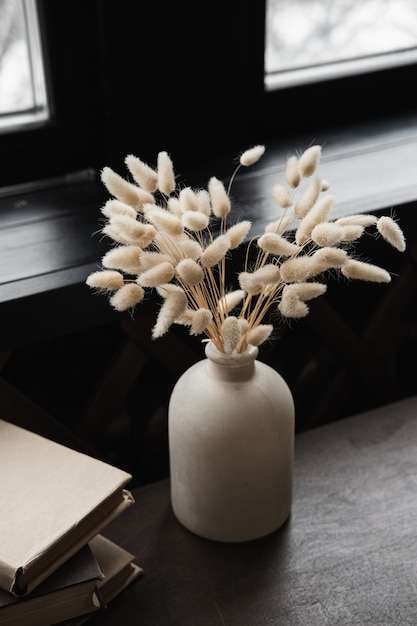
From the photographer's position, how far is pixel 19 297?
102 centimetres

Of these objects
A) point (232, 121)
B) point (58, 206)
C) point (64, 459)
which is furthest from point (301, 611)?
point (232, 121)

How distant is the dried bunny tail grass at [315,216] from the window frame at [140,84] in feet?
1.61

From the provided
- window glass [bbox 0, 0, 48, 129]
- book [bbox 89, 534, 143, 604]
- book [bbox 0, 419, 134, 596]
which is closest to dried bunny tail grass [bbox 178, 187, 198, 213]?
book [bbox 0, 419, 134, 596]

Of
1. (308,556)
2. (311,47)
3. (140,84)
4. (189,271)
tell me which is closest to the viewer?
(189,271)

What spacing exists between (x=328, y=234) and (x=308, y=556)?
40 cm

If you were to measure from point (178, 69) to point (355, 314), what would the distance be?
Answer: 60 cm

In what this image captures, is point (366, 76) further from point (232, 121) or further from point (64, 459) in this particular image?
point (64, 459)

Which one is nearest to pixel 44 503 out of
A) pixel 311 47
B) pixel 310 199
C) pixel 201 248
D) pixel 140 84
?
pixel 201 248

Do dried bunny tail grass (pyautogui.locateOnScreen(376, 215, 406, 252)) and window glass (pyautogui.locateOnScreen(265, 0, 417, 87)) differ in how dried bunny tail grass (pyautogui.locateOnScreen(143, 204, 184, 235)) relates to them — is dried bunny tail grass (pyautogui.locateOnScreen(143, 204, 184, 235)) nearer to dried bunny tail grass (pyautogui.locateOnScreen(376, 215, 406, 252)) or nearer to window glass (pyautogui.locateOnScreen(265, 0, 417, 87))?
dried bunny tail grass (pyautogui.locateOnScreen(376, 215, 406, 252))

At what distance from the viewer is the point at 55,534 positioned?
2.87ft

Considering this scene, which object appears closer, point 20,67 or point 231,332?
point 231,332

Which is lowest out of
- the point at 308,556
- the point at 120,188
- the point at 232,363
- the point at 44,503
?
the point at 308,556

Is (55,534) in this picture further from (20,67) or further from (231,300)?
(20,67)

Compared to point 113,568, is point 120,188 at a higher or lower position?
higher
